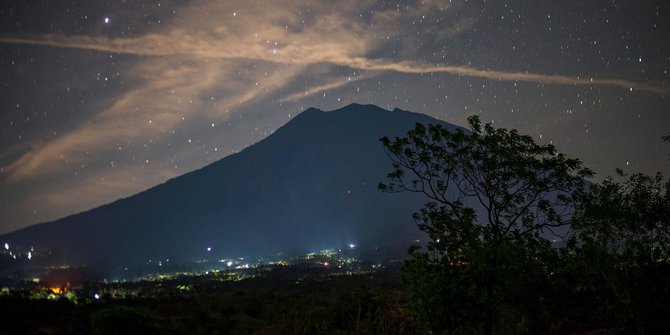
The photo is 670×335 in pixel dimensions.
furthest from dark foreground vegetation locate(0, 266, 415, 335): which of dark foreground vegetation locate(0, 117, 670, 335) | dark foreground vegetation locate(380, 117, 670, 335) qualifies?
dark foreground vegetation locate(380, 117, 670, 335)

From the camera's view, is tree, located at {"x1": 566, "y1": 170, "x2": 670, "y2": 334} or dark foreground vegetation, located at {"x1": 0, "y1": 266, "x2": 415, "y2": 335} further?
dark foreground vegetation, located at {"x1": 0, "y1": 266, "x2": 415, "y2": 335}

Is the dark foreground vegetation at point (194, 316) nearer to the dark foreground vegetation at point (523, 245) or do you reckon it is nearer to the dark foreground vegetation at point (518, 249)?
the dark foreground vegetation at point (518, 249)

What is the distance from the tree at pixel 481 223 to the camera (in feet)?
26.2

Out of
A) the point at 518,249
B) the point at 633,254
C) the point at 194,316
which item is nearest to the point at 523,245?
the point at 518,249

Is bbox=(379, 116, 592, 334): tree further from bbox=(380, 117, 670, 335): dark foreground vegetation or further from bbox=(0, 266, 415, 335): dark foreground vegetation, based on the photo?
bbox=(0, 266, 415, 335): dark foreground vegetation

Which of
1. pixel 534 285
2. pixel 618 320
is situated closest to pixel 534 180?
pixel 534 285

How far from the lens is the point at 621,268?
11.6 m

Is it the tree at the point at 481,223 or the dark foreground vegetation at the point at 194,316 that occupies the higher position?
the tree at the point at 481,223

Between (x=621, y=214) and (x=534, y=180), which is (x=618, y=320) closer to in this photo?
(x=621, y=214)

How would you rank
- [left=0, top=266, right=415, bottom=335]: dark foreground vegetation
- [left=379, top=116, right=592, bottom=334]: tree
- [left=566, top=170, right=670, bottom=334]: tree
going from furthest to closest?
[left=0, top=266, right=415, bottom=335]: dark foreground vegetation < [left=566, top=170, right=670, bottom=334]: tree < [left=379, top=116, right=592, bottom=334]: tree

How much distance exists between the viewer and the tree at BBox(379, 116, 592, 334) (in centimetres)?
798

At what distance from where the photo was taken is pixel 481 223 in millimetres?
10031

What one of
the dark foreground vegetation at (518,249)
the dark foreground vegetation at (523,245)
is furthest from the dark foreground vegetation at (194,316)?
the dark foreground vegetation at (523,245)

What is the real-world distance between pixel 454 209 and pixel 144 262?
191 metres
